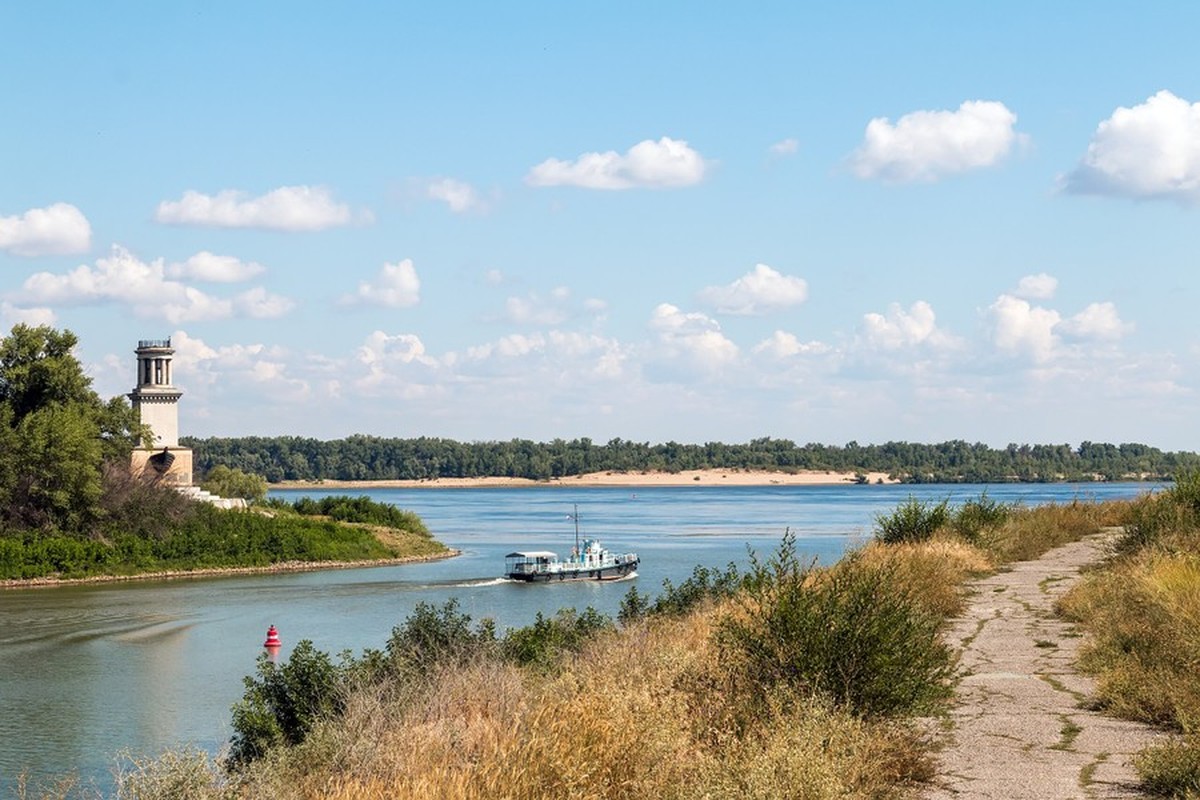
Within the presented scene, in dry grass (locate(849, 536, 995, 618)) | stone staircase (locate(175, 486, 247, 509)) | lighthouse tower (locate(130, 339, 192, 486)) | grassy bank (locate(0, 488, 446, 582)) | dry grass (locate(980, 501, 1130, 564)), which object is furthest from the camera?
lighthouse tower (locate(130, 339, 192, 486))

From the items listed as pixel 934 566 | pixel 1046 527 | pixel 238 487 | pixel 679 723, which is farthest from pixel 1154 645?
pixel 238 487

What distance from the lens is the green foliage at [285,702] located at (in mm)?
19797

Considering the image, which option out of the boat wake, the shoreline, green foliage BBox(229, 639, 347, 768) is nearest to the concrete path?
green foliage BBox(229, 639, 347, 768)

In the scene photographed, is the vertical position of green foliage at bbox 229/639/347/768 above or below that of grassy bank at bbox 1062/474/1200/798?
below

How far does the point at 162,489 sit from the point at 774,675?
71004mm

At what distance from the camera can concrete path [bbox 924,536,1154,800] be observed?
846 cm

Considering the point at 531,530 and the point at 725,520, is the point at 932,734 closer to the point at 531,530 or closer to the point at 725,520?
the point at 531,530

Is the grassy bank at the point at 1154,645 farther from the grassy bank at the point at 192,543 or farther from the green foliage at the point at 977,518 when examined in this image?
the grassy bank at the point at 192,543

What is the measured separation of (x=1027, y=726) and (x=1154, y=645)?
8.02 ft

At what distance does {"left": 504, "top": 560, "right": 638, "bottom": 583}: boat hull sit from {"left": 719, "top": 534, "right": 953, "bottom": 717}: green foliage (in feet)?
193

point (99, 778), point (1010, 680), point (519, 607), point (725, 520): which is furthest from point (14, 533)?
point (725, 520)

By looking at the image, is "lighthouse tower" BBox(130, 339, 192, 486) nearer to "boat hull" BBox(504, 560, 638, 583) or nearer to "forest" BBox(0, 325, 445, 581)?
"forest" BBox(0, 325, 445, 581)

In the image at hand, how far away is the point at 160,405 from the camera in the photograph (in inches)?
3868

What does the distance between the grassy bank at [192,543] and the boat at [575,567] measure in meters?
12.5
